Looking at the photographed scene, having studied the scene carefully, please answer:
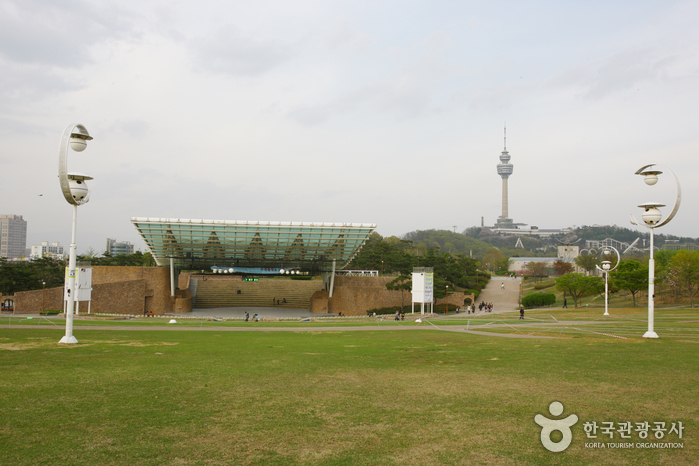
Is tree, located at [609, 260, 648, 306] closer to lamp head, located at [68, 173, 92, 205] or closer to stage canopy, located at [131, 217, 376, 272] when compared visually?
stage canopy, located at [131, 217, 376, 272]

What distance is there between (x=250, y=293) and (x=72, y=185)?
54.0 m

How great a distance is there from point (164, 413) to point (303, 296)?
207ft

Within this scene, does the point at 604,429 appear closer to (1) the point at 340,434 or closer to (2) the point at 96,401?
(1) the point at 340,434

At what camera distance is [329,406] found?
843cm

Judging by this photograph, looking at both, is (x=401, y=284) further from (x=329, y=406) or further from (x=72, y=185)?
(x=329, y=406)

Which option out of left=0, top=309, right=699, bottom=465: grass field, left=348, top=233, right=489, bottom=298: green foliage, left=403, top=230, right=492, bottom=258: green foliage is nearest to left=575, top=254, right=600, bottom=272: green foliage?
left=348, top=233, right=489, bottom=298: green foliage

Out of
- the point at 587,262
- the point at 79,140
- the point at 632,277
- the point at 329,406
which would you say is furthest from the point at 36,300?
the point at 587,262

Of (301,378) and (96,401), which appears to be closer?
(96,401)

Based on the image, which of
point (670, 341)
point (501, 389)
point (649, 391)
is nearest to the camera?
point (649, 391)

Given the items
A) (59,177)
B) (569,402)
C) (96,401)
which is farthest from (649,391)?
(59,177)

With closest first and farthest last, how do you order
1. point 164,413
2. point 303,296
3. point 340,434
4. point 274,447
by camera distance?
point 274,447
point 340,434
point 164,413
point 303,296

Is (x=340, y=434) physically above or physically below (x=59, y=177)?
below

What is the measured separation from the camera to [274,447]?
6.42 m

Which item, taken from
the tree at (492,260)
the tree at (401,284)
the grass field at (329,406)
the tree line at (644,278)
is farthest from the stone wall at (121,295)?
the tree at (492,260)
